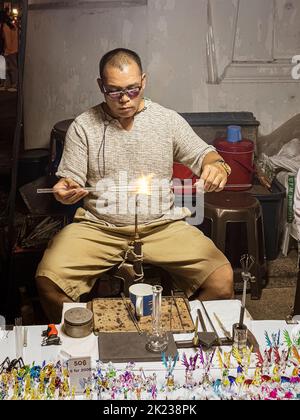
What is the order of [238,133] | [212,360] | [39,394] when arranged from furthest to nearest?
[238,133]
[212,360]
[39,394]

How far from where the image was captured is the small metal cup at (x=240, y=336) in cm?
265

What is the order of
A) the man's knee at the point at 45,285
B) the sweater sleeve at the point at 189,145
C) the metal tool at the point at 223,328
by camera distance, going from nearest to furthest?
the metal tool at the point at 223,328, the man's knee at the point at 45,285, the sweater sleeve at the point at 189,145

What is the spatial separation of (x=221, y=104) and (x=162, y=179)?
173 centimetres

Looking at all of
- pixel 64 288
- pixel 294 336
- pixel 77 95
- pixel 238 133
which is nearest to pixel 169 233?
pixel 64 288

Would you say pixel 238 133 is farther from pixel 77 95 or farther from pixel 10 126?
pixel 10 126

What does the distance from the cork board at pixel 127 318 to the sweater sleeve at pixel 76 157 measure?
2.78 feet

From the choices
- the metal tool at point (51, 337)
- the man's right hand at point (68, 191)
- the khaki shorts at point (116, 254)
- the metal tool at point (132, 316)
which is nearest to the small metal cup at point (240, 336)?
the metal tool at point (132, 316)

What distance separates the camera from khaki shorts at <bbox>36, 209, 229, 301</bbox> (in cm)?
350

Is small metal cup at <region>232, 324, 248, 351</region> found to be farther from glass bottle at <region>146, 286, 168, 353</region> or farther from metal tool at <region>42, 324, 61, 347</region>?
metal tool at <region>42, 324, 61, 347</region>

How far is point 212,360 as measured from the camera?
2611 millimetres

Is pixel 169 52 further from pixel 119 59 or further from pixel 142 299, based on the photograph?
pixel 142 299

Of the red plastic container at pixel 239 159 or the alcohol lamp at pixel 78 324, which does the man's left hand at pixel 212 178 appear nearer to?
the alcohol lamp at pixel 78 324

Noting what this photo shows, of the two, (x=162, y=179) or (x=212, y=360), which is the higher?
(x=162, y=179)

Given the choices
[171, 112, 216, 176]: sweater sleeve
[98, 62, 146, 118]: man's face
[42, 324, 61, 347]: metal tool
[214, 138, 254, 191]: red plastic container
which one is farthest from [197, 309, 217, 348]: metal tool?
[214, 138, 254, 191]: red plastic container
